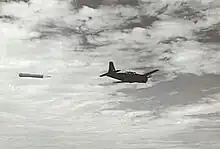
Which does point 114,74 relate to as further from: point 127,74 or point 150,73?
point 150,73

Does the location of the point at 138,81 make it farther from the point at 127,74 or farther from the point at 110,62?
the point at 110,62

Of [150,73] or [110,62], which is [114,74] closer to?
[110,62]

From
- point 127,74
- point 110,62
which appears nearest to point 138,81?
point 127,74

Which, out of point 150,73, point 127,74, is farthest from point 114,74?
point 150,73

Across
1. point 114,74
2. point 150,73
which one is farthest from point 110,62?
point 150,73
